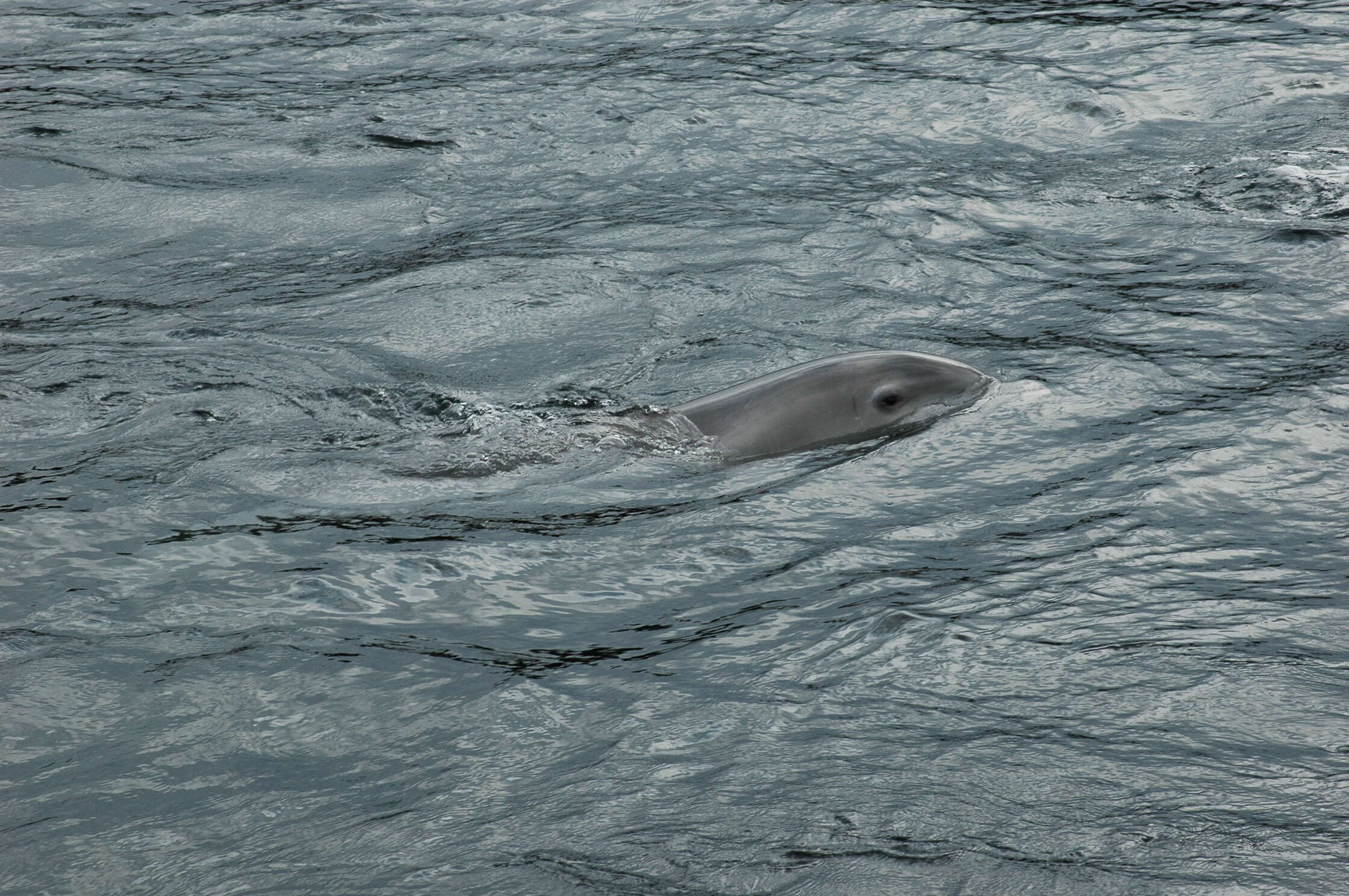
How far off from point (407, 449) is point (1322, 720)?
354cm

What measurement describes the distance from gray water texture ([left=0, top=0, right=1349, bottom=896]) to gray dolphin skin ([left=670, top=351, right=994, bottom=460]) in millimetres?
138

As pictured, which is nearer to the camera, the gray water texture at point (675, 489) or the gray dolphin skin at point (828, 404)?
the gray water texture at point (675, 489)

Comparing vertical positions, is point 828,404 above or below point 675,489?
above

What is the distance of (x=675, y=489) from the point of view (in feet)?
17.1

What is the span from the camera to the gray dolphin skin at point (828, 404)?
555cm

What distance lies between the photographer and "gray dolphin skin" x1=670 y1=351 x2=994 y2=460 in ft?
18.2

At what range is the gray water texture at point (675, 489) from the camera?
11.0 ft

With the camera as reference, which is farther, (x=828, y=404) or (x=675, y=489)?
(x=828, y=404)

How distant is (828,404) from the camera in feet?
18.5

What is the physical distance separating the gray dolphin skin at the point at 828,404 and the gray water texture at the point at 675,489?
0.45 feet

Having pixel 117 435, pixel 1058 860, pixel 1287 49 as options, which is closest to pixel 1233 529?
pixel 1058 860

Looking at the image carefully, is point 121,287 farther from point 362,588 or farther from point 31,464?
point 362,588

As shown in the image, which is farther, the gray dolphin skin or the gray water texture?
the gray dolphin skin

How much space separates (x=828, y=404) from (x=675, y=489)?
814 millimetres
